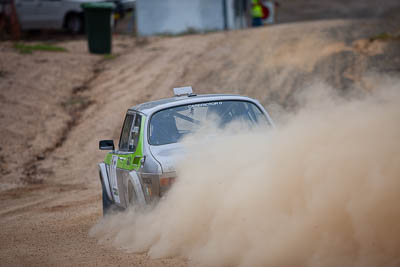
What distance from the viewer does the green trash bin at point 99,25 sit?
23938 millimetres

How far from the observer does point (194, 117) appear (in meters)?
8.14

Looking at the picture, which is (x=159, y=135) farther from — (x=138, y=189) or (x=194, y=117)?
(x=138, y=189)

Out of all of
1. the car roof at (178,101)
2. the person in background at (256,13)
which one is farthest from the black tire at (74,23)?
the car roof at (178,101)

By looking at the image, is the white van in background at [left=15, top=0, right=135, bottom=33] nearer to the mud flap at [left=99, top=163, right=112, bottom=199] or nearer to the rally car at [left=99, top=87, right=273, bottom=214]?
the mud flap at [left=99, top=163, right=112, bottom=199]

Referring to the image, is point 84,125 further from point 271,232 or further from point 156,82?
point 271,232

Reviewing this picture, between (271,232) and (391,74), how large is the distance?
12474 mm


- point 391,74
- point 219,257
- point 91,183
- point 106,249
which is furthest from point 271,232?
point 391,74

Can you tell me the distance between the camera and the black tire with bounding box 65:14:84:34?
94.2 feet

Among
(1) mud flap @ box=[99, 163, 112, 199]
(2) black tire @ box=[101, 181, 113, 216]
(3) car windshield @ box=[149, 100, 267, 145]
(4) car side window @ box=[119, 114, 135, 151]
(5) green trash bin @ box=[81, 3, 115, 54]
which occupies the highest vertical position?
(5) green trash bin @ box=[81, 3, 115, 54]

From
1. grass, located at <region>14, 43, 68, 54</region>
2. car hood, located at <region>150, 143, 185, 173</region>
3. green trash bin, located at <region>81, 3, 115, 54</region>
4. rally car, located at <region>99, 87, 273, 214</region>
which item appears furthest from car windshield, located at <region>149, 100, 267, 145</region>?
grass, located at <region>14, 43, 68, 54</region>

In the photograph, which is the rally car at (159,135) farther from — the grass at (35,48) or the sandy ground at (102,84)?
the grass at (35,48)

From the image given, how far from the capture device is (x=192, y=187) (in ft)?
22.6

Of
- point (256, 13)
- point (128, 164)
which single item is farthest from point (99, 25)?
point (128, 164)

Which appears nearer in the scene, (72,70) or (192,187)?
(192,187)
